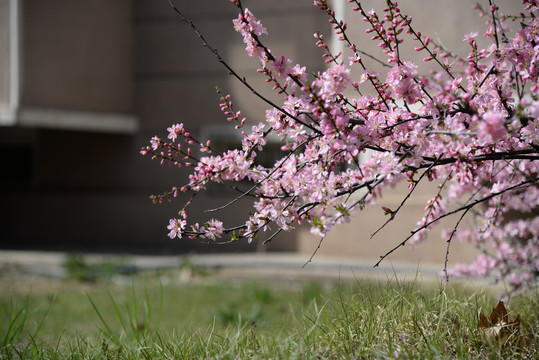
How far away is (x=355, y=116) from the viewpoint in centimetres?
283

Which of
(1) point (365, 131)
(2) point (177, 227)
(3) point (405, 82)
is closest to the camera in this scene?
(1) point (365, 131)

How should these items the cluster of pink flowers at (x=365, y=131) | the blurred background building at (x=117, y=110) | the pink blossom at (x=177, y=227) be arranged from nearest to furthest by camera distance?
the cluster of pink flowers at (x=365, y=131), the pink blossom at (x=177, y=227), the blurred background building at (x=117, y=110)

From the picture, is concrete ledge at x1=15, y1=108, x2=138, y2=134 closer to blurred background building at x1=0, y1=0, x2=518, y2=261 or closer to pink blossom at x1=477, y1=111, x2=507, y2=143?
blurred background building at x1=0, y1=0, x2=518, y2=261

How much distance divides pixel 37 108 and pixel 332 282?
20.6 ft

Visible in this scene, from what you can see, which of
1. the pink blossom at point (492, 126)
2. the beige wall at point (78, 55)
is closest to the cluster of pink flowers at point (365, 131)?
the pink blossom at point (492, 126)

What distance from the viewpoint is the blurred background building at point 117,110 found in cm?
1088

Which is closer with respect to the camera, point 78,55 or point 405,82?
point 405,82

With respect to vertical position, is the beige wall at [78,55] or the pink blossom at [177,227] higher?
the beige wall at [78,55]

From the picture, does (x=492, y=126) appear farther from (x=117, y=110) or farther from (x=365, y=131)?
(x=117, y=110)

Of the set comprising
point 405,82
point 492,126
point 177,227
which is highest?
point 405,82

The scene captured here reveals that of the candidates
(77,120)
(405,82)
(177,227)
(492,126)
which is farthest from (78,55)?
Answer: (492,126)

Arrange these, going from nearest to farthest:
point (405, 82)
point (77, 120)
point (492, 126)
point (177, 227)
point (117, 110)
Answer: point (492, 126), point (405, 82), point (177, 227), point (77, 120), point (117, 110)

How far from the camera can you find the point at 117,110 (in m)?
12.3

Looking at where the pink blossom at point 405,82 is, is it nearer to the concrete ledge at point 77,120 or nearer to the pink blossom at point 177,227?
the pink blossom at point 177,227
